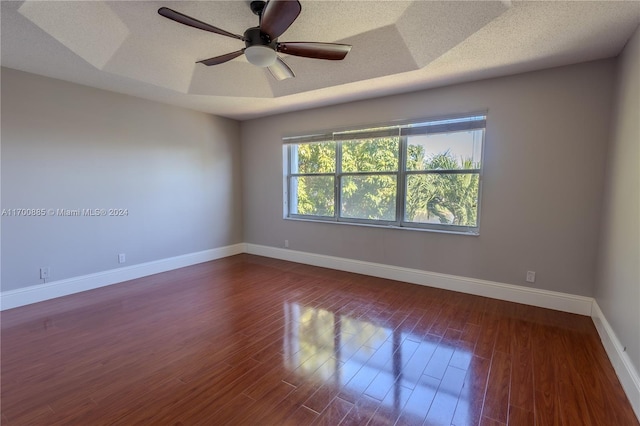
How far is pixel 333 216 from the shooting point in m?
4.58

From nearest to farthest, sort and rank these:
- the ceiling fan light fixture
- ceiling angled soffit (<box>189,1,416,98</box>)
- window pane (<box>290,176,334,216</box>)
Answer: the ceiling fan light fixture → ceiling angled soffit (<box>189,1,416,98</box>) → window pane (<box>290,176,334,216</box>)

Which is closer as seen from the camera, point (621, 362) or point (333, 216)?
point (621, 362)

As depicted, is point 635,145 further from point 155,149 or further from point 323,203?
point 155,149

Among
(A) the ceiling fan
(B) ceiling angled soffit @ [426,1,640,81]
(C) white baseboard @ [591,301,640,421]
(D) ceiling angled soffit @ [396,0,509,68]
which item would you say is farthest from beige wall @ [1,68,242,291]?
(C) white baseboard @ [591,301,640,421]

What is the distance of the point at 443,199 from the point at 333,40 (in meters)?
2.20

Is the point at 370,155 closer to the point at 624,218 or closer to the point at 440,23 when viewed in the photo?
the point at 440,23

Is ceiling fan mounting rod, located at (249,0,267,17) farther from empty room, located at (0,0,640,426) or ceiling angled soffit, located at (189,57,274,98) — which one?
ceiling angled soffit, located at (189,57,274,98)

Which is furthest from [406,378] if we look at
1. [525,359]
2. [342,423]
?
[525,359]

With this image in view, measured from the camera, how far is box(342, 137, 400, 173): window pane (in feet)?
13.0

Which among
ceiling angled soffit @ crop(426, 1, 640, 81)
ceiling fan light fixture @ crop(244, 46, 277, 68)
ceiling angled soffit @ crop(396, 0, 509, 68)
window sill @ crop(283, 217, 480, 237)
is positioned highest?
ceiling angled soffit @ crop(396, 0, 509, 68)

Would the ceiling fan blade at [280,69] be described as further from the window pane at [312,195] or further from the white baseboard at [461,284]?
the white baseboard at [461,284]

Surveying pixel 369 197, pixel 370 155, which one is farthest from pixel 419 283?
pixel 370 155

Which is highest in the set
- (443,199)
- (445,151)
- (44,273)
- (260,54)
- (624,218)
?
(260,54)

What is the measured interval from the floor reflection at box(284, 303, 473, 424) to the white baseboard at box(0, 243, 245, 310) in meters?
2.56
